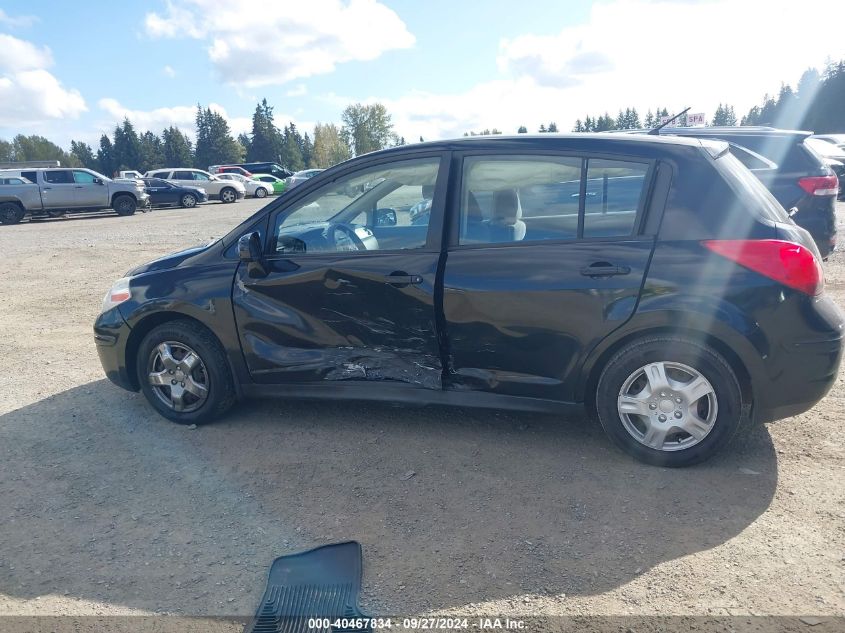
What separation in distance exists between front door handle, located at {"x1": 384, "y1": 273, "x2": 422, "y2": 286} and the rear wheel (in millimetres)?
24261

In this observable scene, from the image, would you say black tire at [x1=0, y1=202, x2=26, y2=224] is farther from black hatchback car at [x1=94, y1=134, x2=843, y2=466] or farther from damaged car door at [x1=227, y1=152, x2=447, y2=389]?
damaged car door at [x1=227, y1=152, x2=447, y2=389]

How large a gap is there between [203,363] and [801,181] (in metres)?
6.99

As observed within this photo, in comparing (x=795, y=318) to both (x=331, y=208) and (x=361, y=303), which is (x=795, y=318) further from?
(x=331, y=208)

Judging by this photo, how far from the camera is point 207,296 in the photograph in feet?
14.2

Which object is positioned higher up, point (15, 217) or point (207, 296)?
point (207, 296)

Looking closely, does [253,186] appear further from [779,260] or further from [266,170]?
[779,260]

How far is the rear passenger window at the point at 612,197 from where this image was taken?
3.63 m

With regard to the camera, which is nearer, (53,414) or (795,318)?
(795,318)

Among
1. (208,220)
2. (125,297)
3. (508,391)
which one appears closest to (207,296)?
(125,297)

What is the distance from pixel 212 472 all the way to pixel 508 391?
180 centimetres

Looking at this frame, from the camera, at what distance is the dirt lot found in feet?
9.00

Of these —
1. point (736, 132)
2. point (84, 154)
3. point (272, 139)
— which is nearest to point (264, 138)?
point (272, 139)

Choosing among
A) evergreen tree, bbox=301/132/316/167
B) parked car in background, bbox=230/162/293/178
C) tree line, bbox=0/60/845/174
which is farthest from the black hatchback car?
evergreen tree, bbox=301/132/316/167

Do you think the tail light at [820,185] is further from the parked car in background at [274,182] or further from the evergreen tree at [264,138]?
the evergreen tree at [264,138]
